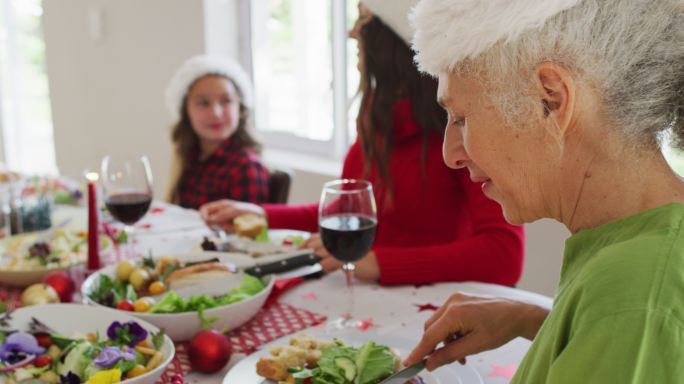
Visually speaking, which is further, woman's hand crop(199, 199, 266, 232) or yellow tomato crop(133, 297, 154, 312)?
woman's hand crop(199, 199, 266, 232)

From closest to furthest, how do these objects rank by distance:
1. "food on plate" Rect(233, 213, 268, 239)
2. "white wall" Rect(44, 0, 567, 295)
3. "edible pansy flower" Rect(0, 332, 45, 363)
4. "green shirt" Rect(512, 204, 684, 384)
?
"green shirt" Rect(512, 204, 684, 384) → "edible pansy flower" Rect(0, 332, 45, 363) → "food on plate" Rect(233, 213, 268, 239) → "white wall" Rect(44, 0, 567, 295)

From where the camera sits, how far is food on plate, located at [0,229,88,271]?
140 cm

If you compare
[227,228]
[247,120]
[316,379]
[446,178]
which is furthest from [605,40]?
[247,120]

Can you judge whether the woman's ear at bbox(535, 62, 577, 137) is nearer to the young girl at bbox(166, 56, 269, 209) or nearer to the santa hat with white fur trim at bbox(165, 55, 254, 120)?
the young girl at bbox(166, 56, 269, 209)

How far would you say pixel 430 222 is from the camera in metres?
1.74

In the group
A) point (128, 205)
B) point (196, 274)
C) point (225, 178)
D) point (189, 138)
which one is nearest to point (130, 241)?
point (128, 205)

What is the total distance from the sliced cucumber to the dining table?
13cm

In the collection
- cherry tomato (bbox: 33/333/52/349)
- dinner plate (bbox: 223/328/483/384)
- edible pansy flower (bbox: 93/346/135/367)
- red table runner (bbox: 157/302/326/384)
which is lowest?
red table runner (bbox: 157/302/326/384)

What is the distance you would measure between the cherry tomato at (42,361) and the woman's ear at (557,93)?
0.72m

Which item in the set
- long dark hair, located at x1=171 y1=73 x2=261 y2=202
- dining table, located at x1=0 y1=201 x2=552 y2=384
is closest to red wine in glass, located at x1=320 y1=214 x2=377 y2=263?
dining table, located at x1=0 y1=201 x2=552 y2=384

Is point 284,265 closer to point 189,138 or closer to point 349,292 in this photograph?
point 349,292

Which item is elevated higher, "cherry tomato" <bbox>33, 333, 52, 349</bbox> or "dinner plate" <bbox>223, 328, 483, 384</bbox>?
"cherry tomato" <bbox>33, 333, 52, 349</bbox>

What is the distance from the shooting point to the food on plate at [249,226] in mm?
1615

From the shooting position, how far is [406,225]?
1772 mm
